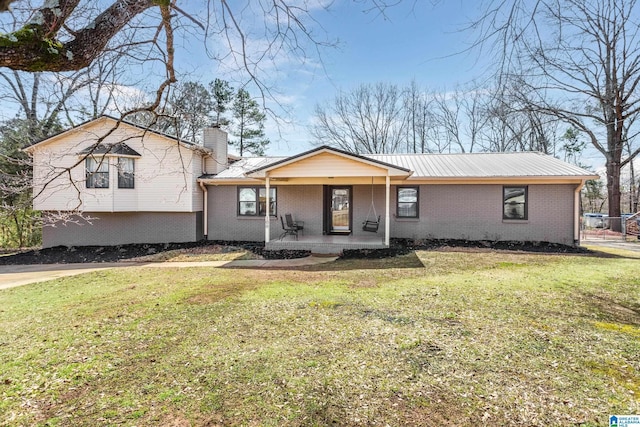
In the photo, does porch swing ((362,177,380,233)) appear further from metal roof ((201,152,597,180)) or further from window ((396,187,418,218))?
metal roof ((201,152,597,180))

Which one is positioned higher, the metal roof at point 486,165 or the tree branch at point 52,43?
the metal roof at point 486,165

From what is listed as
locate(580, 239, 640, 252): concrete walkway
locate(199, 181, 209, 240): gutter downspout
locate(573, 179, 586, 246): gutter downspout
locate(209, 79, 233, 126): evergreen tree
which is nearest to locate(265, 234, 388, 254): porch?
locate(199, 181, 209, 240): gutter downspout

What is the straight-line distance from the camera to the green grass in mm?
2611

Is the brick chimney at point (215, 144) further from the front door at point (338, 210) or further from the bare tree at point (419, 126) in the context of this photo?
the bare tree at point (419, 126)

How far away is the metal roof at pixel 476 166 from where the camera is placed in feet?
38.4

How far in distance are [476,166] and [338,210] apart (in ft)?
19.4

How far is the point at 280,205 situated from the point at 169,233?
4.90 m

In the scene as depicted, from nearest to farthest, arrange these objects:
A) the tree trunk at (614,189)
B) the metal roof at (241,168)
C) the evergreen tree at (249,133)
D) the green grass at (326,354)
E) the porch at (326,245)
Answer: the green grass at (326,354)
the porch at (326,245)
the metal roof at (241,168)
the tree trunk at (614,189)
the evergreen tree at (249,133)

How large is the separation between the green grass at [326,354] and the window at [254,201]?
728 centimetres

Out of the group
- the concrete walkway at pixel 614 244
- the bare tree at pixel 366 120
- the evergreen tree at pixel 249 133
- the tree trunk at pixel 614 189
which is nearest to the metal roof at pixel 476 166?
the concrete walkway at pixel 614 244

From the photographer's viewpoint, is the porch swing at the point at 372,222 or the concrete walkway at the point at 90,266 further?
the porch swing at the point at 372,222

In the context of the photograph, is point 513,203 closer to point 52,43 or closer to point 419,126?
point 52,43

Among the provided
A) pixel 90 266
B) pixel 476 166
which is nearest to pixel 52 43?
pixel 90 266

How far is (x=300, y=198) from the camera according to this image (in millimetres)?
13695
